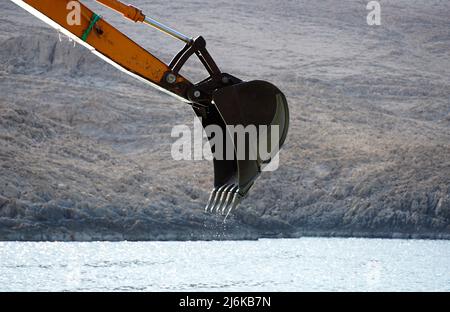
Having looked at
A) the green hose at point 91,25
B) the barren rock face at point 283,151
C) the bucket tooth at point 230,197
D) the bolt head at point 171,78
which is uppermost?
the barren rock face at point 283,151

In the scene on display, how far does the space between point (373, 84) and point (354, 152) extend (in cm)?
1248

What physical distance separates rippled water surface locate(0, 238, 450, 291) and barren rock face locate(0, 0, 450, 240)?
5.87 meters

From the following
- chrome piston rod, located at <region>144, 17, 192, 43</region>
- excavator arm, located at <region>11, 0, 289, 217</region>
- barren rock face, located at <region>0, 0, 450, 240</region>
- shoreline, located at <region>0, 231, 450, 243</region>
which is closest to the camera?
chrome piston rod, located at <region>144, 17, 192, 43</region>

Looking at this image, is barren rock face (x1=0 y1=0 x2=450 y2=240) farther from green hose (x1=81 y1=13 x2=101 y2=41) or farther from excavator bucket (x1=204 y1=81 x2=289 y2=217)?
green hose (x1=81 y1=13 x2=101 y2=41)

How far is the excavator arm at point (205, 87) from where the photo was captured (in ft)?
32.8

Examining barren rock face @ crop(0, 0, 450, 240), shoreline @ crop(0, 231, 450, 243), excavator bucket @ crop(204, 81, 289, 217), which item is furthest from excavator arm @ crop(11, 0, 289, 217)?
barren rock face @ crop(0, 0, 450, 240)

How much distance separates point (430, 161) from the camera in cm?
5850

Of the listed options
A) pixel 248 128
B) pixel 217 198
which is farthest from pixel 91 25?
pixel 217 198

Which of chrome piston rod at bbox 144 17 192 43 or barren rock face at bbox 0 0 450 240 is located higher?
barren rock face at bbox 0 0 450 240

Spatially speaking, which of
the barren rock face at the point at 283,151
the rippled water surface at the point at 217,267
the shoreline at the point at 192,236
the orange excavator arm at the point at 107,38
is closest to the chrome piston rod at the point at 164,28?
the orange excavator arm at the point at 107,38

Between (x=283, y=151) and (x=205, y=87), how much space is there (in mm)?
47287

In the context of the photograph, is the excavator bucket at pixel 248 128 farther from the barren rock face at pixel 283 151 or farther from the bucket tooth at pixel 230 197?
the barren rock face at pixel 283 151

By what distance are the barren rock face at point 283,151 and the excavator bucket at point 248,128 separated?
2798cm

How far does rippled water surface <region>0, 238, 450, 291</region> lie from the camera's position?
873 inches
